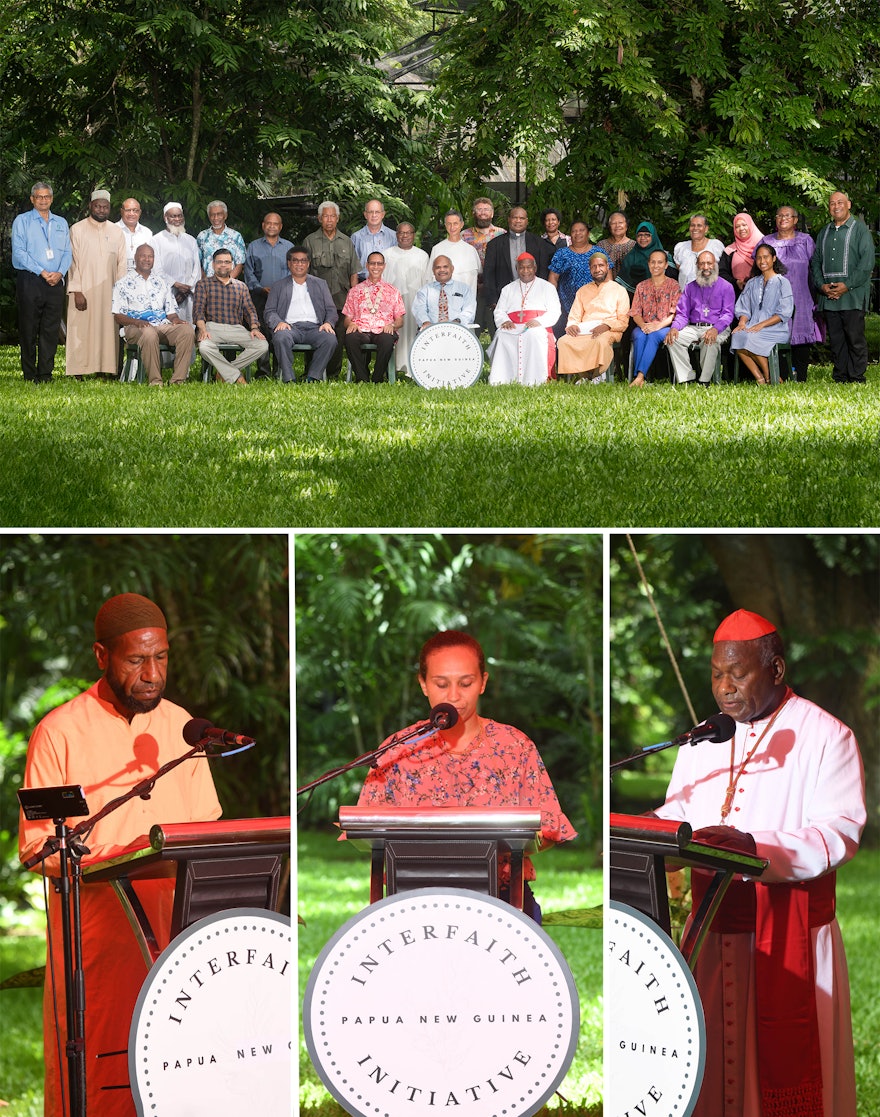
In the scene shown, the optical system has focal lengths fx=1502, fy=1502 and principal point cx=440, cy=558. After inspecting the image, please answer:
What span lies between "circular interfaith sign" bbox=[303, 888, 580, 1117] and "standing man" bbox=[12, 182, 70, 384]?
959 cm

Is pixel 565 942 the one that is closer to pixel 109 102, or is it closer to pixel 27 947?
pixel 27 947

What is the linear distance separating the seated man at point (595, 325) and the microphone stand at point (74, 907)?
925cm

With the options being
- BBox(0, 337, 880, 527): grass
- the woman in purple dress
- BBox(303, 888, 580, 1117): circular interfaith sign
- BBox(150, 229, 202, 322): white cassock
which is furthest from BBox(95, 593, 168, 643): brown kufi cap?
the woman in purple dress

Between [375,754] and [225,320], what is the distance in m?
9.02

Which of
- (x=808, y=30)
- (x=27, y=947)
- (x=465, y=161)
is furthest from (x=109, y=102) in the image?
(x=27, y=947)

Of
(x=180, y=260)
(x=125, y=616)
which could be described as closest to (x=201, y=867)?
(x=125, y=616)

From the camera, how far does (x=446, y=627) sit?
12.4 ft

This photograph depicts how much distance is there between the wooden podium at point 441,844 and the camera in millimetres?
3617

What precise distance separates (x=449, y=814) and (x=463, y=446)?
4941mm

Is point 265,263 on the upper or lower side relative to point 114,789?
upper

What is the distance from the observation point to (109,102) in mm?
19734

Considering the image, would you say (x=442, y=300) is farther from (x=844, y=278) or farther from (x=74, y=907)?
(x=74, y=907)

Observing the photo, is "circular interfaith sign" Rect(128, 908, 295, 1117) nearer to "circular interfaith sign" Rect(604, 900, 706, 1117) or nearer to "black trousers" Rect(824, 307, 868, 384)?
"circular interfaith sign" Rect(604, 900, 706, 1117)

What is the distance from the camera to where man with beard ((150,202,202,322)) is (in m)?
12.9
